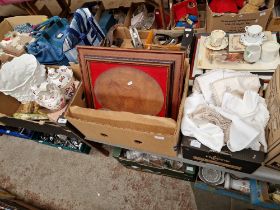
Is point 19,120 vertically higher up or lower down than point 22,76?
lower down

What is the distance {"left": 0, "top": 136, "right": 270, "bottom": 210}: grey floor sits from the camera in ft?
5.69

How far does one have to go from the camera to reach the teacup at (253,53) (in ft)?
4.17

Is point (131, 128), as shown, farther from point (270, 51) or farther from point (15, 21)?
point (15, 21)

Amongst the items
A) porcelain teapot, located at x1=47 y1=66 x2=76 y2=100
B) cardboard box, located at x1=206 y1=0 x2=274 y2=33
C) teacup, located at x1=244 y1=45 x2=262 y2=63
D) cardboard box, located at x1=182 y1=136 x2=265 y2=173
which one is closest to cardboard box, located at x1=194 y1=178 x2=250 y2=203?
cardboard box, located at x1=182 y1=136 x2=265 y2=173

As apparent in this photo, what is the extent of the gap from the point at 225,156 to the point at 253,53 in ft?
1.85

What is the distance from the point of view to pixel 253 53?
1.27 meters

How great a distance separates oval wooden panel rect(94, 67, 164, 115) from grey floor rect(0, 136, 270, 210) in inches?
27.0

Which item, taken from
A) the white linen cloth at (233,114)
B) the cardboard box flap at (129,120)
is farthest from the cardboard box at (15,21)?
the white linen cloth at (233,114)

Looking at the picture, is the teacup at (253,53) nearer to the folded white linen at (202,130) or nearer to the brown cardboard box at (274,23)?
the folded white linen at (202,130)

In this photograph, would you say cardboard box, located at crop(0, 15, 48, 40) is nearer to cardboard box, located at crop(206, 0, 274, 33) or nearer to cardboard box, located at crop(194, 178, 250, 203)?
cardboard box, located at crop(206, 0, 274, 33)

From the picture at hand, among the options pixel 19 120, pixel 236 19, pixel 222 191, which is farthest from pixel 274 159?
pixel 19 120

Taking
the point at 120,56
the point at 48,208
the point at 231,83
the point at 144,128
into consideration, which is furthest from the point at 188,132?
the point at 48,208

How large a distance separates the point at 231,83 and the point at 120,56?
56cm

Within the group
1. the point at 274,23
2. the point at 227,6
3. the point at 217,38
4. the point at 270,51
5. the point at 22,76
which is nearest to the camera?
the point at 270,51
